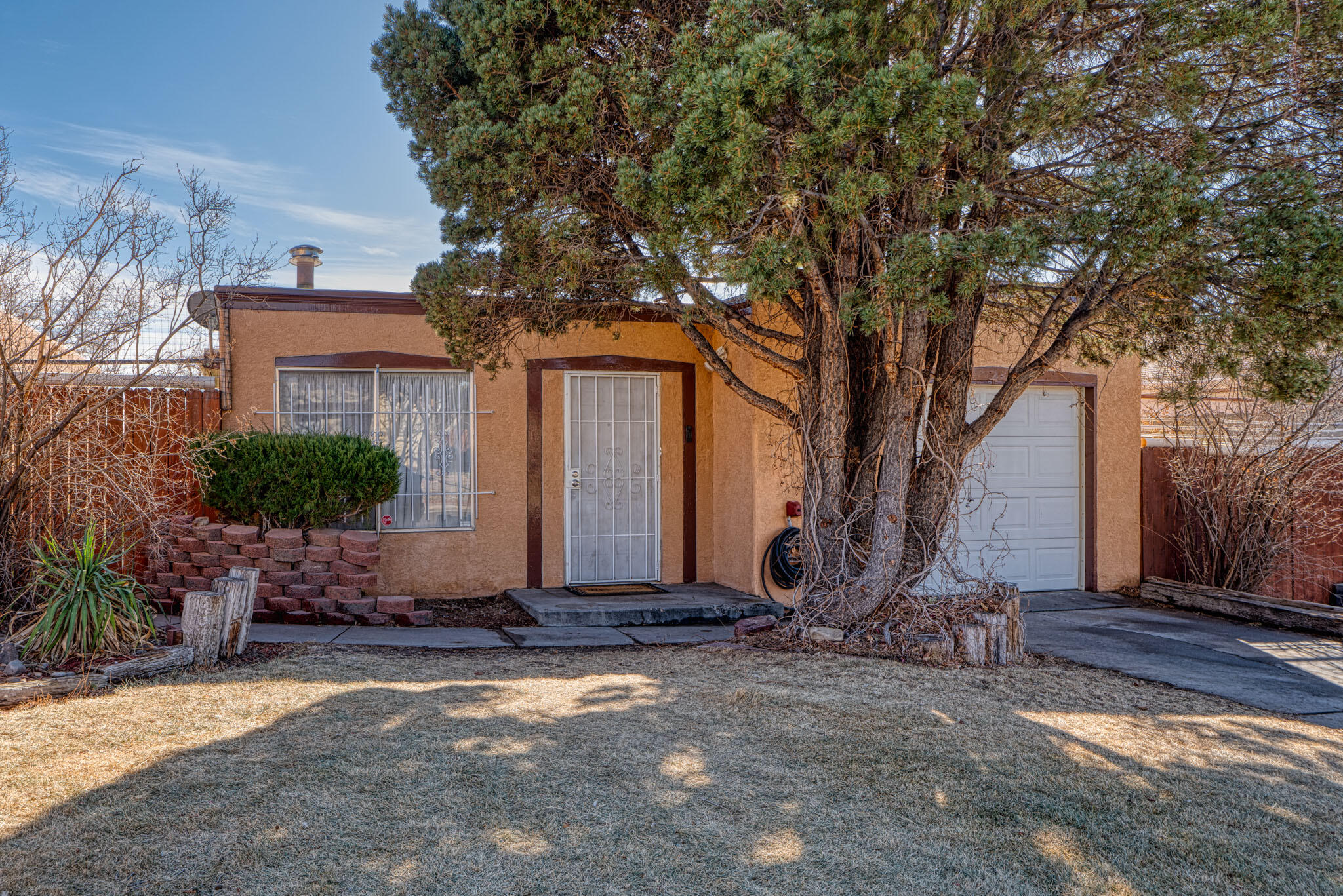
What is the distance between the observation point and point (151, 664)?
482 cm

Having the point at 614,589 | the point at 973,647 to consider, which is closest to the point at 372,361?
the point at 614,589

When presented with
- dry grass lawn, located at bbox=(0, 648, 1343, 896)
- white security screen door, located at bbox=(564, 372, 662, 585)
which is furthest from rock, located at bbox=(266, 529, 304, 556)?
white security screen door, located at bbox=(564, 372, 662, 585)

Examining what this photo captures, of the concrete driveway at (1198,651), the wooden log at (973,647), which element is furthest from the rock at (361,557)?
the concrete driveway at (1198,651)

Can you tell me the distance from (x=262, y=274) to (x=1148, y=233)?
652 cm

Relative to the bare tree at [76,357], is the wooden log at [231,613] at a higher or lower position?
lower

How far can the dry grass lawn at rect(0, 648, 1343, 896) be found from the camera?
9.02ft

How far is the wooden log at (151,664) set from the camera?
4664 mm

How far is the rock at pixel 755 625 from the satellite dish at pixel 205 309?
502 cm

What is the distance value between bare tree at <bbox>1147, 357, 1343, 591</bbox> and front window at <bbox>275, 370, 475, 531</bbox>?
6751 millimetres

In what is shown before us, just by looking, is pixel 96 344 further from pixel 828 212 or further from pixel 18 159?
pixel 828 212

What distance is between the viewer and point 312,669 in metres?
5.12

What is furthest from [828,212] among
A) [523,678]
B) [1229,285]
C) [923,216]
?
[523,678]

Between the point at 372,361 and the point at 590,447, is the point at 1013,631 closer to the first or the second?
the point at 590,447

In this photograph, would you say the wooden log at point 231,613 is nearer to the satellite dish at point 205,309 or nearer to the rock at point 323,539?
the rock at point 323,539
